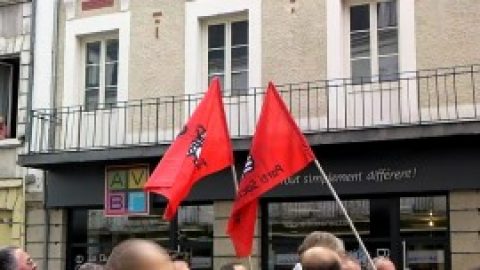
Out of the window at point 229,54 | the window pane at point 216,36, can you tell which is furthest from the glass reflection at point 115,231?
the window pane at point 216,36

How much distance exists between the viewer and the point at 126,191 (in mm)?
14617

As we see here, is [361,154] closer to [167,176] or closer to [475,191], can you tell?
[475,191]

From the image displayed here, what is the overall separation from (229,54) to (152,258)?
38.6ft

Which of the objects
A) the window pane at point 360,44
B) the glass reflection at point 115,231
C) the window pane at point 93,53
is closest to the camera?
the window pane at point 360,44

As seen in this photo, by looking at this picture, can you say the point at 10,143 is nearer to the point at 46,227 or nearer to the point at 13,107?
the point at 13,107

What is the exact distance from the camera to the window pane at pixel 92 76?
15617mm

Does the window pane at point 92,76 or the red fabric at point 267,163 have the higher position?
the window pane at point 92,76

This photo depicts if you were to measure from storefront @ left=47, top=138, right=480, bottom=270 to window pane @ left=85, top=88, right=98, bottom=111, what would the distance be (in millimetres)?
1112

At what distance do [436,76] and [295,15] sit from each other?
2503mm

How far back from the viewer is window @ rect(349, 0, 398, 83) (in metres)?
13.0

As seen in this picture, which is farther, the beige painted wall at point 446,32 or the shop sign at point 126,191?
the shop sign at point 126,191

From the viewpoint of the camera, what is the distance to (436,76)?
40.5 ft

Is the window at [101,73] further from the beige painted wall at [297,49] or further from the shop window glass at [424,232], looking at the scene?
the shop window glass at [424,232]

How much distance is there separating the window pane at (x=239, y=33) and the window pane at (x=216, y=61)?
0.30 metres
